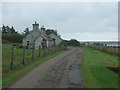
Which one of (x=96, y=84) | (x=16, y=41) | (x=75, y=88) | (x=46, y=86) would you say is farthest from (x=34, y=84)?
(x=16, y=41)

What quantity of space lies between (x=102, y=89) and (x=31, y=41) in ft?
155

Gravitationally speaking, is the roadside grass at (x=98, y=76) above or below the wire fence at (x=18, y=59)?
below

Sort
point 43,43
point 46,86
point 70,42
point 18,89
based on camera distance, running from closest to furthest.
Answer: point 18,89 < point 46,86 < point 43,43 < point 70,42

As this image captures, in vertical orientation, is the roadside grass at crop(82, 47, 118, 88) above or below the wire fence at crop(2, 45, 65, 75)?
below

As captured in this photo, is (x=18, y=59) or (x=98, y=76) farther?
(x=18, y=59)

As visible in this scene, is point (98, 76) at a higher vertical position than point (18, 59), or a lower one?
lower

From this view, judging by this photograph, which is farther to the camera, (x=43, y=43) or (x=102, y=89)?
(x=43, y=43)

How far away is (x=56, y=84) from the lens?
897 cm

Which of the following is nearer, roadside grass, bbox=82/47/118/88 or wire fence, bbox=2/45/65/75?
roadside grass, bbox=82/47/118/88

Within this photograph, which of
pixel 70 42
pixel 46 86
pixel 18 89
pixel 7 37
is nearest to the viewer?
pixel 18 89

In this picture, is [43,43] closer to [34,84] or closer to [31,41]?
[31,41]

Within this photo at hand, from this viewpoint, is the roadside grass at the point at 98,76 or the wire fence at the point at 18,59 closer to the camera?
the roadside grass at the point at 98,76

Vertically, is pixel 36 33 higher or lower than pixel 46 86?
higher

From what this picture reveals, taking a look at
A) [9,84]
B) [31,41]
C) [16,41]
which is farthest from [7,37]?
[9,84]
